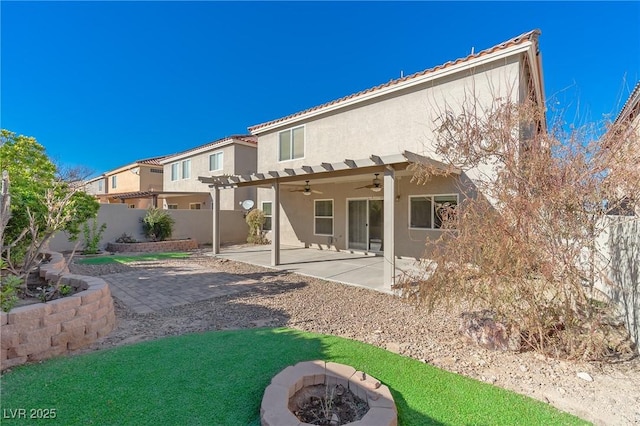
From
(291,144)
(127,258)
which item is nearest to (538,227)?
(291,144)

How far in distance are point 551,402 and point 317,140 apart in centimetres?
1294

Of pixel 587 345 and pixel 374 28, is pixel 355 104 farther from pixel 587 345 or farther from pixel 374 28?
pixel 587 345

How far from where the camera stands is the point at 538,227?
4.20 metres

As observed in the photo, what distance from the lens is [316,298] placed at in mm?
7562

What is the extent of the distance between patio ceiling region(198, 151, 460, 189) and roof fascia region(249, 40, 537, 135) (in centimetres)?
380

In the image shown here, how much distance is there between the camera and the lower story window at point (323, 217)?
52.5ft

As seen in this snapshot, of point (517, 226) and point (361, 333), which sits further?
point (361, 333)

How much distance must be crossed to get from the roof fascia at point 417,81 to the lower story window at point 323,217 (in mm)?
4477

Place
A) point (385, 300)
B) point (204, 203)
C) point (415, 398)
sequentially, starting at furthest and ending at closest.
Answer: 1. point (204, 203)
2. point (385, 300)
3. point (415, 398)

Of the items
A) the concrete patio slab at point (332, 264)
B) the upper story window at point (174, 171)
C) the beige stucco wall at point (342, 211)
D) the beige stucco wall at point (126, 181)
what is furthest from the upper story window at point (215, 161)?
the beige stucco wall at point (126, 181)

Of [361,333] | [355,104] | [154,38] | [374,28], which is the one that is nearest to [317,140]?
[355,104]

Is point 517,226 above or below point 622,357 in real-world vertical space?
above

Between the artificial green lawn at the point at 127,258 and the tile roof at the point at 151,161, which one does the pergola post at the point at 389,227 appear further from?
the tile roof at the point at 151,161

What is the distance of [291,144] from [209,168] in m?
9.98
